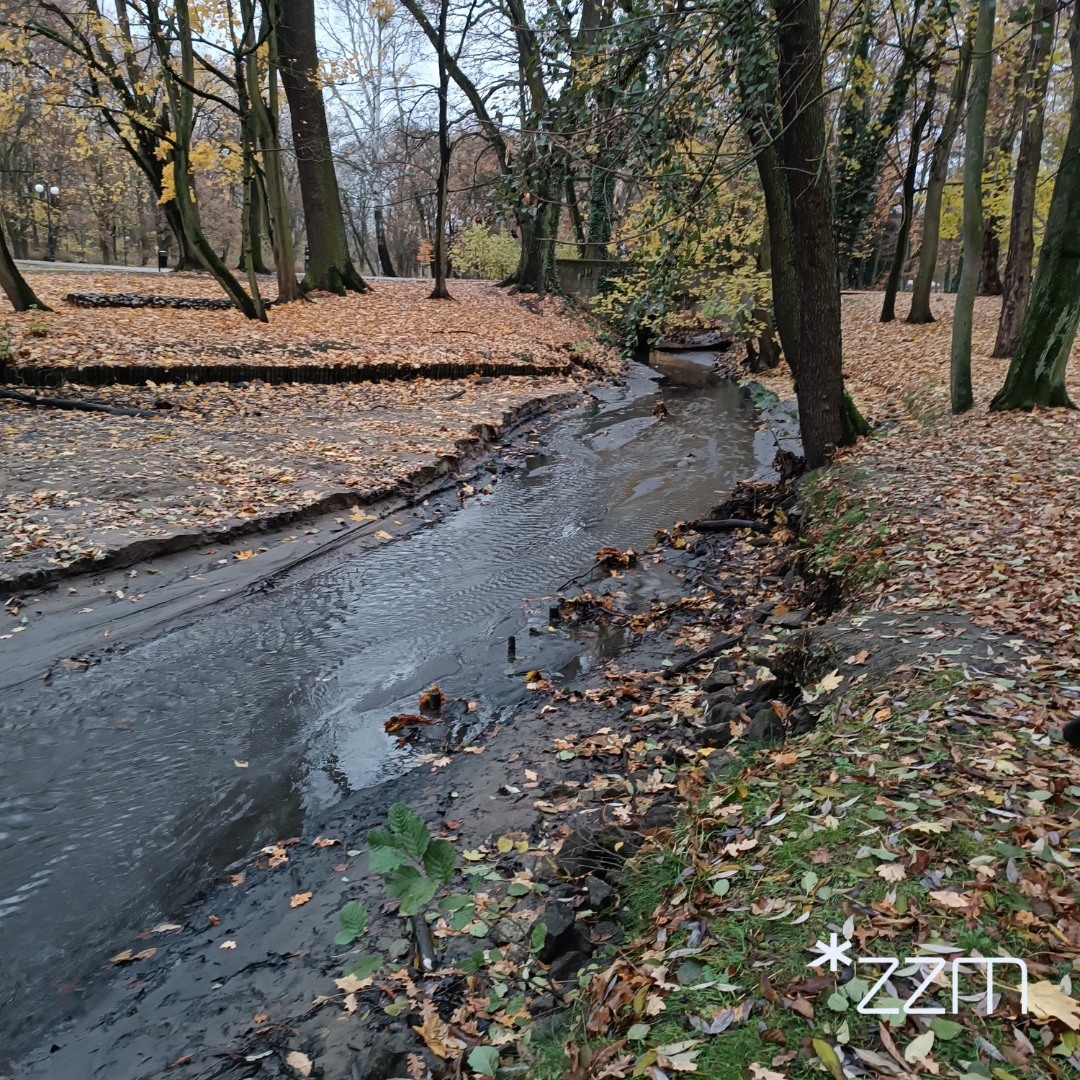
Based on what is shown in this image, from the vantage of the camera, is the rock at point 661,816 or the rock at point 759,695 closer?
the rock at point 661,816

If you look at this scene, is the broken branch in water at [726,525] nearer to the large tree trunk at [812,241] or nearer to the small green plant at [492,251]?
the large tree trunk at [812,241]

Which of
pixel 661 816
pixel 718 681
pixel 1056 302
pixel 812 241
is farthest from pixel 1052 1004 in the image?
pixel 1056 302

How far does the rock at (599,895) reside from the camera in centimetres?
338

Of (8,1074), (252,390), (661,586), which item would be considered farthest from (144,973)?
(252,390)

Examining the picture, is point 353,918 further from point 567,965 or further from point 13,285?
point 13,285

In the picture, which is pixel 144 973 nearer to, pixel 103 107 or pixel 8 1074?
pixel 8 1074

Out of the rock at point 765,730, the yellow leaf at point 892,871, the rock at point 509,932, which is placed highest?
the yellow leaf at point 892,871

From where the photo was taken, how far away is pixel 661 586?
7730mm

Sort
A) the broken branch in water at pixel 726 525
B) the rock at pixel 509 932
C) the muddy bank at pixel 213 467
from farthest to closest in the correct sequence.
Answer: the broken branch in water at pixel 726 525 → the muddy bank at pixel 213 467 → the rock at pixel 509 932

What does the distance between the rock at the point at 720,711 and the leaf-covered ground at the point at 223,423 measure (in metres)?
5.76

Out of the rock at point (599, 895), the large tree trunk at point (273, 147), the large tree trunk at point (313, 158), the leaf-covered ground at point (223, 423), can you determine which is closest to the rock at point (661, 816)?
the rock at point (599, 895)

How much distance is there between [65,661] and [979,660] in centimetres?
643

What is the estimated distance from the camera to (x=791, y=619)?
19.6ft

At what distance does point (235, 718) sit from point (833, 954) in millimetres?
4442
